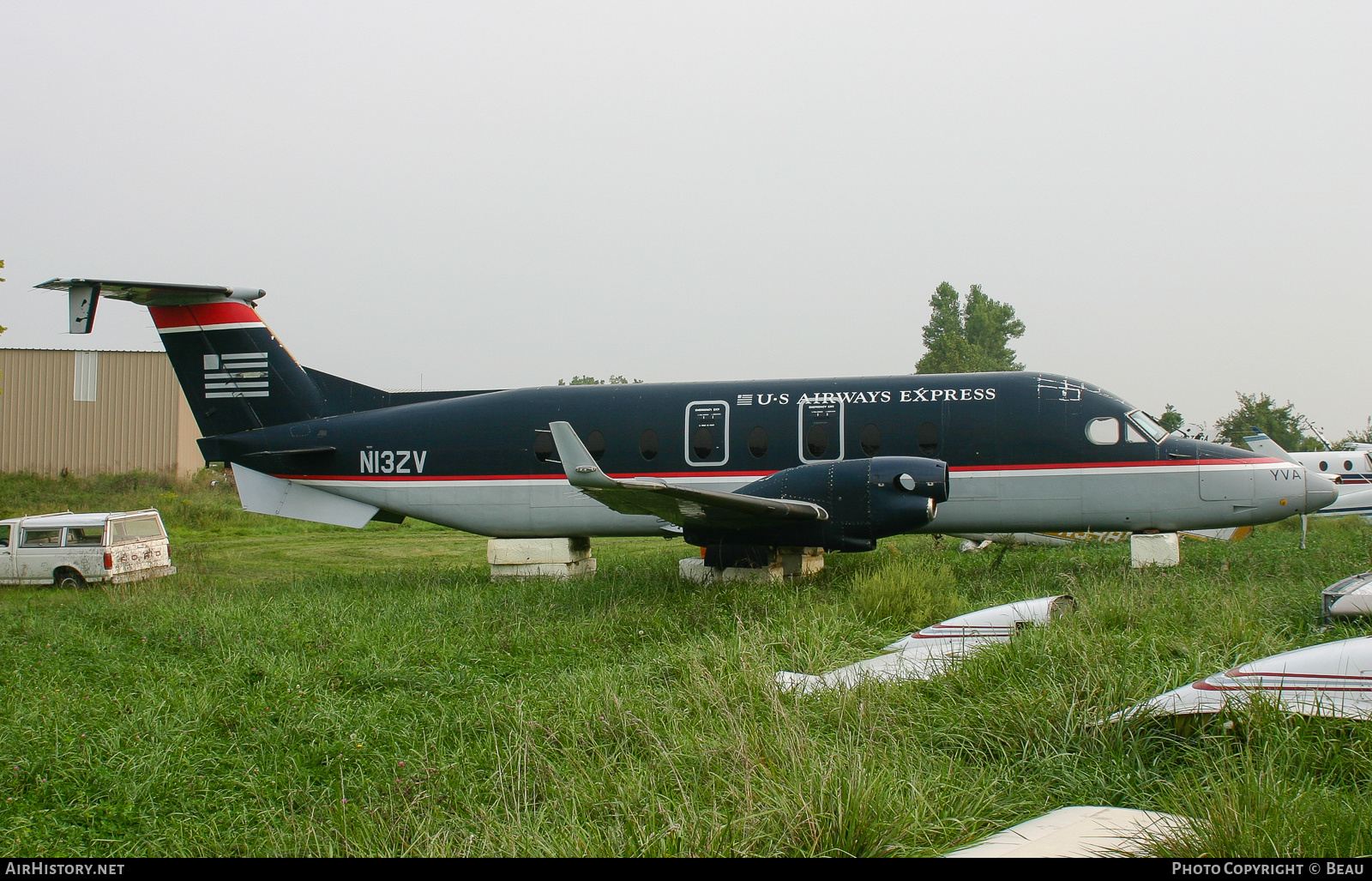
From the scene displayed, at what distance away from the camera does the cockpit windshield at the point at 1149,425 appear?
450 inches

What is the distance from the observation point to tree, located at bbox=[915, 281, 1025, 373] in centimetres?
5647

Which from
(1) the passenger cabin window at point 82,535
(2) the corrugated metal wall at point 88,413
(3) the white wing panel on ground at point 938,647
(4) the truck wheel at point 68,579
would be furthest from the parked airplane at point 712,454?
(2) the corrugated metal wall at point 88,413

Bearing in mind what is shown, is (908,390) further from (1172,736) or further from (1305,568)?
(1172,736)

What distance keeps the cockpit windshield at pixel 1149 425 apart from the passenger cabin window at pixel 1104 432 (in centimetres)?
28

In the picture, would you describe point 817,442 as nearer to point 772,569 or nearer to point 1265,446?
point 772,569

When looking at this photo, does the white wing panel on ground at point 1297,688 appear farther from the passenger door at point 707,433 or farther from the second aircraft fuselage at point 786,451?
the passenger door at point 707,433

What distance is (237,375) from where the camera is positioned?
1369 centimetres

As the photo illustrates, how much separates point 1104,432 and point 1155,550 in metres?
1.64

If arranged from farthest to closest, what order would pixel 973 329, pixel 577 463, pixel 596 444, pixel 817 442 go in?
pixel 973 329 < pixel 596 444 < pixel 817 442 < pixel 577 463

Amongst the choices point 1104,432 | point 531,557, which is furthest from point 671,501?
point 1104,432

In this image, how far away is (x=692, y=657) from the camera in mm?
6391
